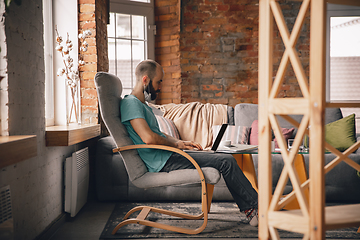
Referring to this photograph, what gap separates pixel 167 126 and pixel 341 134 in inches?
67.5

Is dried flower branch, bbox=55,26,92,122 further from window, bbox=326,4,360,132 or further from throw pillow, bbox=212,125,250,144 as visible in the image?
window, bbox=326,4,360,132

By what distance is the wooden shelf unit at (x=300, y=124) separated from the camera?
0.85 meters

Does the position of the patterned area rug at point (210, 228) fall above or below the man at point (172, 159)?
below

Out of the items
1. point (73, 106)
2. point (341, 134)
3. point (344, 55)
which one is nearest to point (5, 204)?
point (73, 106)

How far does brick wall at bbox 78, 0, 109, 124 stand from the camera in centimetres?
288

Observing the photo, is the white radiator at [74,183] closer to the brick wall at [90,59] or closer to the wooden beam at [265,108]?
the brick wall at [90,59]

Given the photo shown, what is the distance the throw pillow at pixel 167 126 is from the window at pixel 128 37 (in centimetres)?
111

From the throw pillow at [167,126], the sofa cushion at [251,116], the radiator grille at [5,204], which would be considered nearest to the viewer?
the radiator grille at [5,204]

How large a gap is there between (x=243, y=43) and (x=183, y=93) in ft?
3.73

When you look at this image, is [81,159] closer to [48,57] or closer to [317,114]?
[48,57]

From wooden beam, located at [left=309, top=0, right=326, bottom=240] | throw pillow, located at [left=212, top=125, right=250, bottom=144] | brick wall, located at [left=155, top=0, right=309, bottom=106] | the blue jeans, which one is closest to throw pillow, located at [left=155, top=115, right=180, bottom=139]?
throw pillow, located at [left=212, top=125, right=250, bottom=144]

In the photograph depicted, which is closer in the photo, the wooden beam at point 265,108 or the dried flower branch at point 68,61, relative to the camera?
the wooden beam at point 265,108

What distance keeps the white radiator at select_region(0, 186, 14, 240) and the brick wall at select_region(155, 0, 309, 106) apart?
3039mm

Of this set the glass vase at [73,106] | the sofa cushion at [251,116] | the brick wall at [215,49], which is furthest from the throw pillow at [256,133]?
the glass vase at [73,106]
